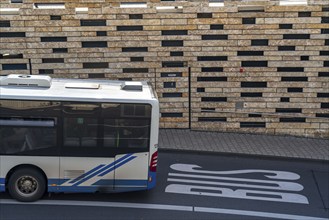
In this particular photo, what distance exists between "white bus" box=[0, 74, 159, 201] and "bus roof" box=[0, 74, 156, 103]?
0.02m

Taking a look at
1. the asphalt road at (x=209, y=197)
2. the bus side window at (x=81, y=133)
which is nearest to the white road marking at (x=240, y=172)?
the asphalt road at (x=209, y=197)

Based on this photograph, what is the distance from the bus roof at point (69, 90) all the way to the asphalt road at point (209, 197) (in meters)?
2.04

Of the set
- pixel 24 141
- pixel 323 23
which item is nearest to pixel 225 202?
pixel 24 141

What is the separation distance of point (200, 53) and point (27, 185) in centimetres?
686

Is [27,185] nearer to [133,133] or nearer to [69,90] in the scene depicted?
[69,90]

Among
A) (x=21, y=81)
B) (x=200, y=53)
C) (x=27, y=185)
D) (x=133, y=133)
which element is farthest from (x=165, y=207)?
(x=200, y=53)

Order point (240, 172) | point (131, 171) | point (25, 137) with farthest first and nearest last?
point (240, 172)
point (131, 171)
point (25, 137)

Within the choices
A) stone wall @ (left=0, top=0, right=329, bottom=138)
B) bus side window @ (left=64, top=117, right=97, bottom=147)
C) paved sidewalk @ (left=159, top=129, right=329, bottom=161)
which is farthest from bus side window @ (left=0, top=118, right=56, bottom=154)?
stone wall @ (left=0, top=0, right=329, bottom=138)

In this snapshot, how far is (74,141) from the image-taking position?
7715mm

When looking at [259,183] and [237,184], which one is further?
[259,183]

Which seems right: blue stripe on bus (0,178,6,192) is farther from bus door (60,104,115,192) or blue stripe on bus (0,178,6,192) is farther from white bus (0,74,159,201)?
bus door (60,104,115,192)

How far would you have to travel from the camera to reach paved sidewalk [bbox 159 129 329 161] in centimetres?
1116

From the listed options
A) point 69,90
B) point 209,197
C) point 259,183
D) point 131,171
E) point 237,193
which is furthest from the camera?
point 259,183

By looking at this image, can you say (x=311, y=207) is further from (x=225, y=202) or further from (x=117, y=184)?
(x=117, y=184)
